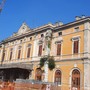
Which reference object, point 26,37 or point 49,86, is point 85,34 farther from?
point 26,37

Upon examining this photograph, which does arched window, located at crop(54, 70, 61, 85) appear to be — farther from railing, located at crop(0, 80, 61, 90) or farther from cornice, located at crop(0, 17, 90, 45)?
cornice, located at crop(0, 17, 90, 45)

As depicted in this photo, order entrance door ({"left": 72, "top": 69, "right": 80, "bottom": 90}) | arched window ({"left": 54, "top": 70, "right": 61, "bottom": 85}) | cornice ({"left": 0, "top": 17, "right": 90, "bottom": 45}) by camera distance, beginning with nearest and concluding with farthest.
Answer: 1. entrance door ({"left": 72, "top": 69, "right": 80, "bottom": 90})
2. cornice ({"left": 0, "top": 17, "right": 90, "bottom": 45})
3. arched window ({"left": 54, "top": 70, "right": 61, "bottom": 85})

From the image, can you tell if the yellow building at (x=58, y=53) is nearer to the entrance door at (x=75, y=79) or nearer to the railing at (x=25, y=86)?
the entrance door at (x=75, y=79)

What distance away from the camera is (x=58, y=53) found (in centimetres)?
2717

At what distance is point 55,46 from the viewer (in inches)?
1101

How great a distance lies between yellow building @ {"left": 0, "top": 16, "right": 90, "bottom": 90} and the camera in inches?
931

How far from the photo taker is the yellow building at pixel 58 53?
23641 mm

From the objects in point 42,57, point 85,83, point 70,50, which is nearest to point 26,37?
point 42,57

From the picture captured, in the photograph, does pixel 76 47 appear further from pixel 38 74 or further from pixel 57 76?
pixel 38 74

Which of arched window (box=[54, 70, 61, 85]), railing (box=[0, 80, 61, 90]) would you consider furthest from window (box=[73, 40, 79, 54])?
railing (box=[0, 80, 61, 90])

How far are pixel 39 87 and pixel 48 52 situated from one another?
9.39m

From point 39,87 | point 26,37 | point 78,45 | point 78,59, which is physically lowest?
point 39,87

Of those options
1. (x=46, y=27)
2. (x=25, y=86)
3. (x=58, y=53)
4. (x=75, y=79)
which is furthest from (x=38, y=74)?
(x=25, y=86)

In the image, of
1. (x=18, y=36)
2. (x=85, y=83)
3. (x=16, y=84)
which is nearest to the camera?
(x=16, y=84)
